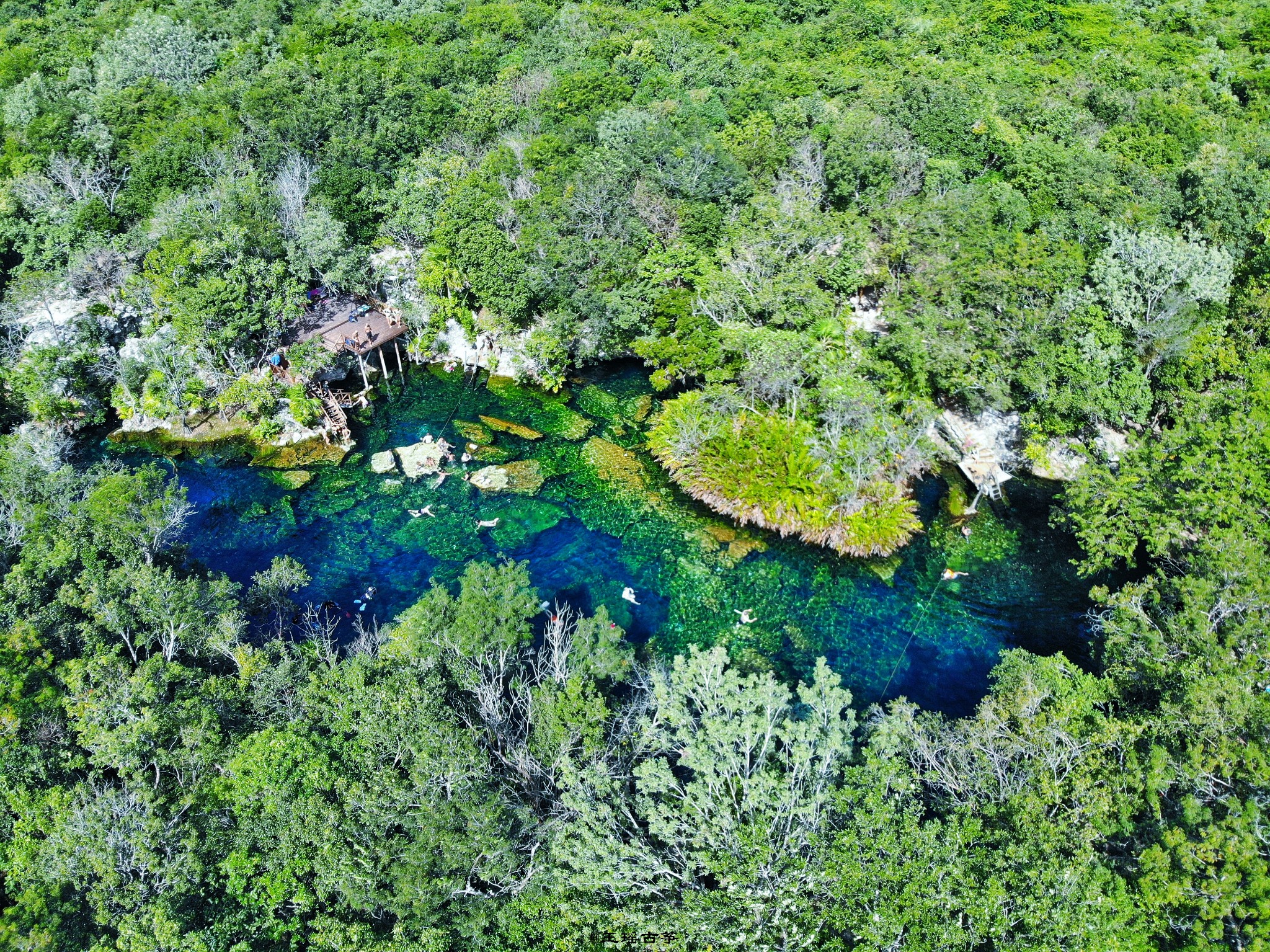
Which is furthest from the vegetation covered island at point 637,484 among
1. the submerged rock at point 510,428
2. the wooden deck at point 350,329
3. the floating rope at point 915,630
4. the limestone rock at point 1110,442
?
the submerged rock at point 510,428

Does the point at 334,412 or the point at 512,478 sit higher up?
the point at 334,412

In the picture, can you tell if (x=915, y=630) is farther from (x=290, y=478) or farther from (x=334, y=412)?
(x=334, y=412)

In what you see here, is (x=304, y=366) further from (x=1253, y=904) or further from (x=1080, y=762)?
(x=1253, y=904)

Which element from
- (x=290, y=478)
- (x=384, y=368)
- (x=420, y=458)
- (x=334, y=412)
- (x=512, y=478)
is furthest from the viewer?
(x=384, y=368)

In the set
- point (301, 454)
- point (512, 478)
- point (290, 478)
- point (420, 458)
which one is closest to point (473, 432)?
point (420, 458)

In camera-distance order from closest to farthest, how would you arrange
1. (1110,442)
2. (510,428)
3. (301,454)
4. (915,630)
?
(915,630) → (1110,442) → (301,454) → (510,428)

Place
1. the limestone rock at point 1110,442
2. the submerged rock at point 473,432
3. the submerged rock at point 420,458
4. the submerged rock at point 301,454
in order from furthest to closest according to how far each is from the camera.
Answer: the submerged rock at point 473,432 < the submerged rock at point 301,454 < the submerged rock at point 420,458 < the limestone rock at point 1110,442

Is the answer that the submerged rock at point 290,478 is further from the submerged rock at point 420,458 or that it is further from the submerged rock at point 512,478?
the submerged rock at point 512,478

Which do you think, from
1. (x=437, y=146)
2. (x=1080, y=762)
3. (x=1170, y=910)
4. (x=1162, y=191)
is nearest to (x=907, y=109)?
(x=1162, y=191)
